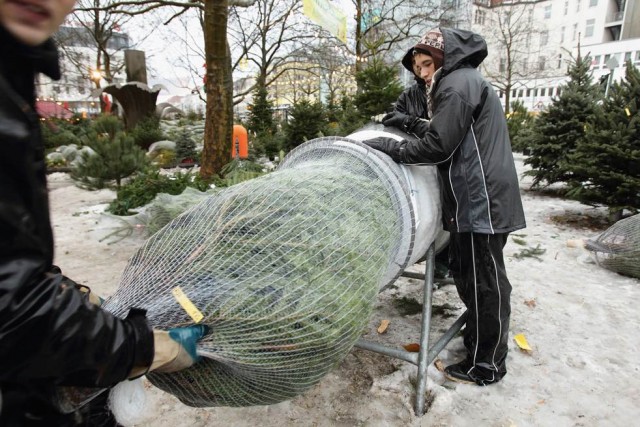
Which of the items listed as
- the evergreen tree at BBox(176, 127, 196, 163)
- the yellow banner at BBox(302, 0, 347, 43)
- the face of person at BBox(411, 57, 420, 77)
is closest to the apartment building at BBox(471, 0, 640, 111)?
the evergreen tree at BBox(176, 127, 196, 163)

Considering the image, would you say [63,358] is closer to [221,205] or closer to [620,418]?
[221,205]

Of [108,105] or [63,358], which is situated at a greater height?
[108,105]

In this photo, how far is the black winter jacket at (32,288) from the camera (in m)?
0.81

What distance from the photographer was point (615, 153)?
5.13 meters

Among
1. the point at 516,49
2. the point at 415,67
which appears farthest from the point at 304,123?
the point at 516,49

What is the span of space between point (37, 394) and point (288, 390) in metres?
0.77

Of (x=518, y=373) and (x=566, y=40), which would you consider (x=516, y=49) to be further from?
(x=518, y=373)

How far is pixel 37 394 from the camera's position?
101 centimetres

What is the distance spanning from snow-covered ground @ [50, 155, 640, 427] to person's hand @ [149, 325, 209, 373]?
0.34m

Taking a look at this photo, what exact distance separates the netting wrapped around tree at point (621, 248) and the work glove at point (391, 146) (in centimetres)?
325

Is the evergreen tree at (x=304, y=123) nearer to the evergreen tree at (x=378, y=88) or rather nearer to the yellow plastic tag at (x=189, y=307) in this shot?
the evergreen tree at (x=378, y=88)

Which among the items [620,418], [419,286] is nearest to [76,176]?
[419,286]

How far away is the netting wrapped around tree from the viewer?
12.9ft

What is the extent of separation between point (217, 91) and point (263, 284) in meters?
5.24
